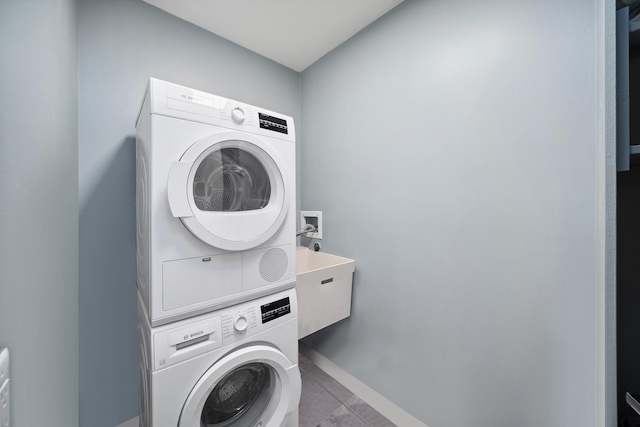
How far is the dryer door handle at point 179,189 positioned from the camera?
0.88 m

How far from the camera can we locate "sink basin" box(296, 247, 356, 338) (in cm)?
154

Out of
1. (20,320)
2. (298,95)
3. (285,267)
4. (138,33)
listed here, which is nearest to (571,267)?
(285,267)

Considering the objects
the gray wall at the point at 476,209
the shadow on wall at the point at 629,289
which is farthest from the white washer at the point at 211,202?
the shadow on wall at the point at 629,289

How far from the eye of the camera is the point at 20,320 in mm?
549

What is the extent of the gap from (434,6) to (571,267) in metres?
1.43

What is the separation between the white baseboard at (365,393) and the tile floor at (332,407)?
26 mm

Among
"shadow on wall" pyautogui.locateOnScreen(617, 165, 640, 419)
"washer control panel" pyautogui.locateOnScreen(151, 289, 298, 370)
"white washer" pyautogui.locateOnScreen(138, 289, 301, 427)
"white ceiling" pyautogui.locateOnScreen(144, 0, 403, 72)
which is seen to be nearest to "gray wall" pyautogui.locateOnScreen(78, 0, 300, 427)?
"white ceiling" pyautogui.locateOnScreen(144, 0, 403, 72)

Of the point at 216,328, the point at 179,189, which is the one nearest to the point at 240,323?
the point at 216,328

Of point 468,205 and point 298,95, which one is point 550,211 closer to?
point 468,205

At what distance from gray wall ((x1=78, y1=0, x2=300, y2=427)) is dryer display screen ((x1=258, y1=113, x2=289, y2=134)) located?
2.87 ft

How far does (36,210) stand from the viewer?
2.15 feet

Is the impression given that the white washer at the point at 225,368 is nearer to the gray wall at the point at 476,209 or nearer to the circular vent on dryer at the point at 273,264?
the circular vent on dryer at the point at 273,264

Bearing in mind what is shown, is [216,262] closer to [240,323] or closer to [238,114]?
[240,323]

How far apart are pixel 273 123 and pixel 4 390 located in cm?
113
